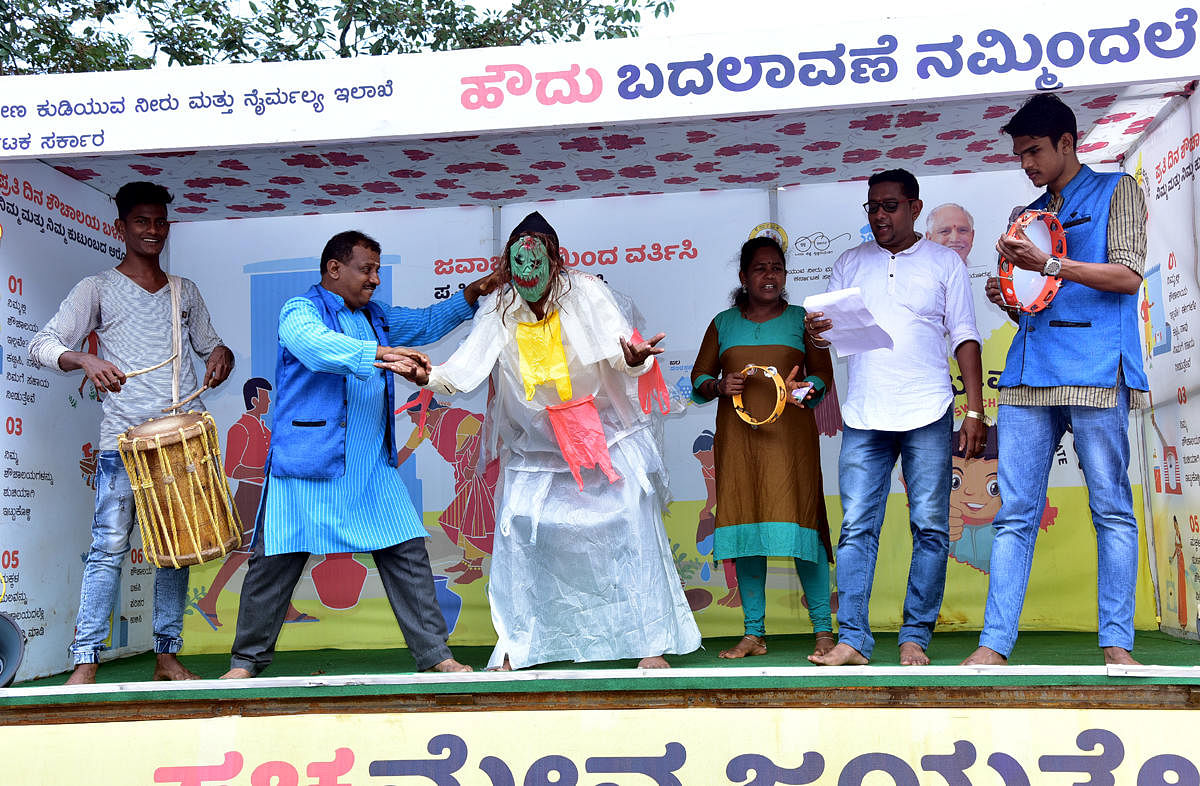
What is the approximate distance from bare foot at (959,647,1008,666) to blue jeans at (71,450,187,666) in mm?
3352

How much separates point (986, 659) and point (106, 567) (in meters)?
3.59

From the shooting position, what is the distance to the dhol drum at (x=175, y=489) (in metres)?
4.41

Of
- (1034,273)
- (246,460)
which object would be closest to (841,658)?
(1034,273)

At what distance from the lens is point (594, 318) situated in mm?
4496

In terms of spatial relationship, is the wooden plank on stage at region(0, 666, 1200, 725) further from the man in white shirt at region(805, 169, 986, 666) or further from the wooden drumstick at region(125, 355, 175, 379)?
the wooden drumstick at region(125, 355, 175, 379)

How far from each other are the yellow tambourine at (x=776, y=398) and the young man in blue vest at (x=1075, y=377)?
95 centimetres

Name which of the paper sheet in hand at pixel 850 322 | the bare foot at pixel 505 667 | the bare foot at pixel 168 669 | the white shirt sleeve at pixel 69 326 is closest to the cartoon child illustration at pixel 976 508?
the paper sheet in hand at pixel 850 322

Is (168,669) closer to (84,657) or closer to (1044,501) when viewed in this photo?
(84,657)

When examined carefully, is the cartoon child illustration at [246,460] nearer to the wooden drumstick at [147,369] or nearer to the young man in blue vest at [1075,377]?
the wooden drumstick at [147,369]

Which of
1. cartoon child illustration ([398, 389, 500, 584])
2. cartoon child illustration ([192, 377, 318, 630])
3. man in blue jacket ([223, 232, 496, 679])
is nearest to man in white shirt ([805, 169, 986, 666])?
man in blue jacket ([223, 232, 496, 679])

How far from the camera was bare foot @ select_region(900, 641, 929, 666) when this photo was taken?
4031 millimetres

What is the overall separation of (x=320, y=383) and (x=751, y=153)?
2.43 metres

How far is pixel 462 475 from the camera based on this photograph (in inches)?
235

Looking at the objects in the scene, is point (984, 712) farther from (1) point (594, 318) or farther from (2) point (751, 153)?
(2) point (751, 153)
